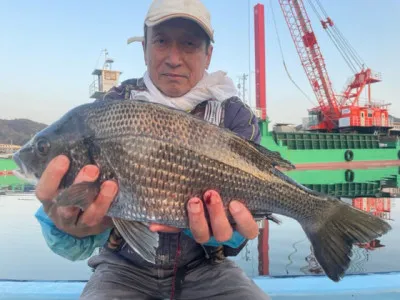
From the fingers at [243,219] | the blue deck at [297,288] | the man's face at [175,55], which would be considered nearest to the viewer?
the fingers at [243,219]

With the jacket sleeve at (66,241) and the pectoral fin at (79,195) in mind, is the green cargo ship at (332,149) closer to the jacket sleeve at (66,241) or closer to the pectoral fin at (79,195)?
the jacket sleeve at (66,241)

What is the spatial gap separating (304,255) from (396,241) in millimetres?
1936

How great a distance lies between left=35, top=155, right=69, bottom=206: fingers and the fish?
60mm

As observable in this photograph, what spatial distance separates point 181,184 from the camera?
6.63 feet

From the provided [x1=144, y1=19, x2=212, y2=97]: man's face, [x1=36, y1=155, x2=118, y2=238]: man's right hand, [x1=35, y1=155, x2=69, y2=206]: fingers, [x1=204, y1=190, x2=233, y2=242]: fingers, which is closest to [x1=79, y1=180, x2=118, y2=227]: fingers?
[x1=36, y1=155, x2=118, y2=238]: man's right hand

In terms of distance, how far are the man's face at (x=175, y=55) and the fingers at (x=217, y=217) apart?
108cm

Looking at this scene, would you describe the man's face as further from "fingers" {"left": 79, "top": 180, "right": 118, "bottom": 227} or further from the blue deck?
the blue deck

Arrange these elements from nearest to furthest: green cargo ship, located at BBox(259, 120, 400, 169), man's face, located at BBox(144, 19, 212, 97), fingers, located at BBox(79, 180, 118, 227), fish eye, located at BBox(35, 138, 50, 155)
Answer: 1. fingers, located at BBox(79, 180, 118, 227)
2. fish eye, located at BBox(35, 138, 50, 155)
3. man's face, located at BBox(144, 19, 212, 97)
4. green cargo ship, located at BBox(259, 120, 400, 169)

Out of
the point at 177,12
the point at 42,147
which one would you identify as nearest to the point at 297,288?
the point at 42,147

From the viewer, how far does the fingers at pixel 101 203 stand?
1.92 metres

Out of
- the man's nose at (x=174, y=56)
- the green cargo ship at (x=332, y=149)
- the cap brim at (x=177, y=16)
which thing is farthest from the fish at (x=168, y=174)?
the green cargo ship at (x=332, y=149)

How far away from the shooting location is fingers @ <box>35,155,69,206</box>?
1984mm

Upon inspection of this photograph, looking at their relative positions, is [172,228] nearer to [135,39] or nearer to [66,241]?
[66,241]

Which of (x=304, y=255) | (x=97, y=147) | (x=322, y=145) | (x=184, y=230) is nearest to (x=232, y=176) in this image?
(x=184, y=230)
